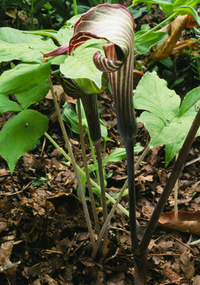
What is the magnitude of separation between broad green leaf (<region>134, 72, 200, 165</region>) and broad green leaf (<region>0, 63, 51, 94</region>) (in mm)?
253

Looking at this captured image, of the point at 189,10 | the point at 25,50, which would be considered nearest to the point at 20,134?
the point at 25,50

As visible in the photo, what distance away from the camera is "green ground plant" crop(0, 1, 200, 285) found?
0.49 meters

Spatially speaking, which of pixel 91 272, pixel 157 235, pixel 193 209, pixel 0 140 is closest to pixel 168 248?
pixel 157 235

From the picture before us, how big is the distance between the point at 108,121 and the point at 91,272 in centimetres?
91

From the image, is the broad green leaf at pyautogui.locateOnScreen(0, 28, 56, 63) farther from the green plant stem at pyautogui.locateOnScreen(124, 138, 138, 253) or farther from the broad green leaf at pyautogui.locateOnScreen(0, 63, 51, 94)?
the green plant stem at pyautogui.locateOnScreen(124, 138, 138, 253)

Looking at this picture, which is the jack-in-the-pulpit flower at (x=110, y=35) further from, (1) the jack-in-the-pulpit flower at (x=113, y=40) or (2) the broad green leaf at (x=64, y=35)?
(2) the broad green leaf at (x=64, y=35)

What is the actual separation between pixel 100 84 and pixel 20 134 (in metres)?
0.40

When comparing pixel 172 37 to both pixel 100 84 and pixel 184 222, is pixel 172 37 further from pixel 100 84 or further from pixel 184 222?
pixel 100 84

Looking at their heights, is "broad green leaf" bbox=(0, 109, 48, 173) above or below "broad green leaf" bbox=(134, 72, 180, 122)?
below

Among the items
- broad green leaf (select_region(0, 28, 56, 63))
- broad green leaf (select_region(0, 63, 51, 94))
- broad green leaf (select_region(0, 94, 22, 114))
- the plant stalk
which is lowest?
the plant stalk

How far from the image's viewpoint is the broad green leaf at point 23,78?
61 centimetres

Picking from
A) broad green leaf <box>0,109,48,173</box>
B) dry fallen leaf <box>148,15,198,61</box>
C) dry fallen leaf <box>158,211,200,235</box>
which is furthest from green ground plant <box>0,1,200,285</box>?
dry fallen leaf <box>148,15,198,61</box>

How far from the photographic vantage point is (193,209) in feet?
4.09

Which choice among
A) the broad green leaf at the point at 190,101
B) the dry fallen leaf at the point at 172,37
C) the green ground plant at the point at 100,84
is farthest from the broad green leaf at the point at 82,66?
the dry fallen leaf at the point at 172,37
